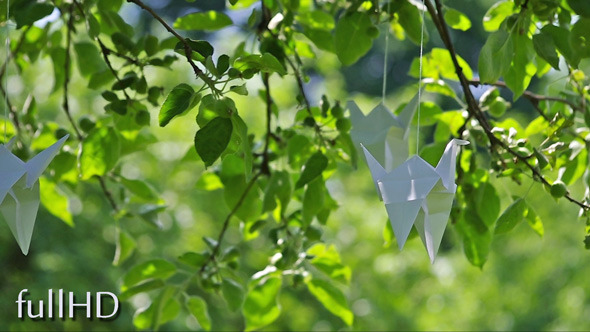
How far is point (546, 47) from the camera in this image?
945mm

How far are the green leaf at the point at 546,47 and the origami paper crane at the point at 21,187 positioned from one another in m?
0.54

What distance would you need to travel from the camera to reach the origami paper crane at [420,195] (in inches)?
28.9

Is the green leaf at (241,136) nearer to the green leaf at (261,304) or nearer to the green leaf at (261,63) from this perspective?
the green leaf at (261,63)

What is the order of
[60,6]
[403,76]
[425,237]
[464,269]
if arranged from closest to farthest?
1. [425,237]
2. [60,6]
3. [464,269]
4. [403,76]

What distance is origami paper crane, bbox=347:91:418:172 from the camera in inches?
38.4

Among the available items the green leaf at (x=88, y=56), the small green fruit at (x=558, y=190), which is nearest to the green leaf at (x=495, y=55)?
the small green fruit at (x=558, y=190)

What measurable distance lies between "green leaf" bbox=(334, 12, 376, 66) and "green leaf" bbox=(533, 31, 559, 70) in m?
0.27

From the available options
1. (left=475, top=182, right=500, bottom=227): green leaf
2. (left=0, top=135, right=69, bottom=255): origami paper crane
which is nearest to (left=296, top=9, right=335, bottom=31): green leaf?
(left=475, top=182, right=500, bottom=227): green leaf

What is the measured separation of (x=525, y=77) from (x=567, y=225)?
3.60 metres

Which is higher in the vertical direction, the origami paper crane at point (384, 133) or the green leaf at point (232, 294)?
the origami paper crane at point (384, 133)

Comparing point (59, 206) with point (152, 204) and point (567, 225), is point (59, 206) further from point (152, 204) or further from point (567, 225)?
point (567, 225)


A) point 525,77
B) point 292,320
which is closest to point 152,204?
point 525,77

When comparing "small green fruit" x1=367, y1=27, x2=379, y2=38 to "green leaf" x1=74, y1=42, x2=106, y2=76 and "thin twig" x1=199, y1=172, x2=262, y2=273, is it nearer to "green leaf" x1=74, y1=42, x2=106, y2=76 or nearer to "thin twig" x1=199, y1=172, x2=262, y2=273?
"thin twig" x1=199, y1=172, x2=262, y2=273

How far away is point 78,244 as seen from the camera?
4.11 m
